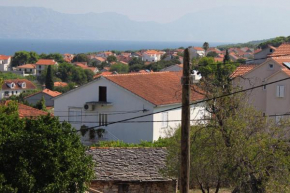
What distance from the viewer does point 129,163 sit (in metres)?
22.9

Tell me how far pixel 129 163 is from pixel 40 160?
322 inches

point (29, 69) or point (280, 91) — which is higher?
point (280, 91)

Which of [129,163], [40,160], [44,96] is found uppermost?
[40,160]

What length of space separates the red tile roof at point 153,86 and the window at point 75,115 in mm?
3058

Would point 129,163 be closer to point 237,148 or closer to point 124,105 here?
point 237,148

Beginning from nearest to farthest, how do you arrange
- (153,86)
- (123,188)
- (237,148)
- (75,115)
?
(237,148)
(123,188)
(75,115)
(153,86)

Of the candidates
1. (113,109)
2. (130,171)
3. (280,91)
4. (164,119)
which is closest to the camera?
(130,171)

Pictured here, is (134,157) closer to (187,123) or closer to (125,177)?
(125,177)

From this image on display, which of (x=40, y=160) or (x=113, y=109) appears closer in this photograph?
(x=40, y=160)

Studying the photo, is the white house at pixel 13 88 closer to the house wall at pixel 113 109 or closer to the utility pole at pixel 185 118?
the house wall at pixel 113 109

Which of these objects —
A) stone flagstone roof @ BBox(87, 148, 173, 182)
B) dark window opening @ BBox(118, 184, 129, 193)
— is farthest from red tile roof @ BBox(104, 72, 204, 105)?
dark window opening @ BBox(118, 184, 129, 193)

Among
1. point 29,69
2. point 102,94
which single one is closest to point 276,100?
point 102,94

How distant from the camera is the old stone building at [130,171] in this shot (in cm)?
2098

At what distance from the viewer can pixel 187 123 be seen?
13.1 meters
